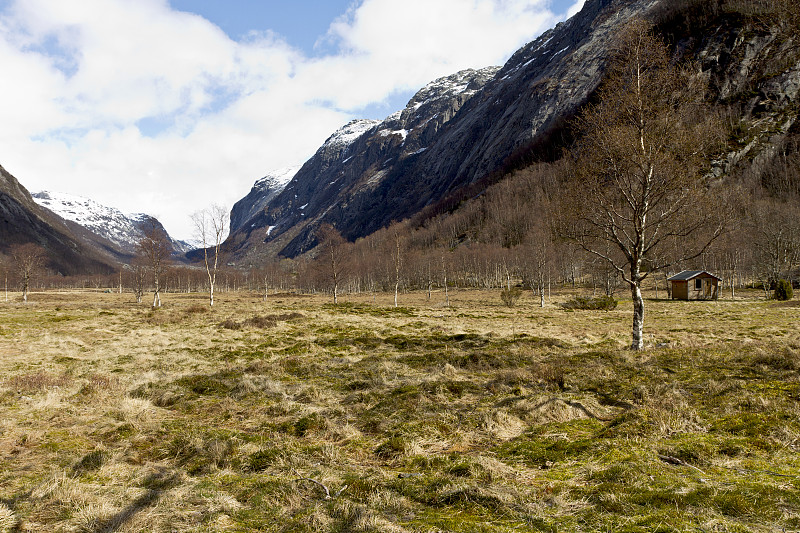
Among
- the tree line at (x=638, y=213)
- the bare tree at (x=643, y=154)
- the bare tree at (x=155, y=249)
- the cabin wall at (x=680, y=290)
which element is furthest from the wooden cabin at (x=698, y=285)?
the bare tree at (x=155, y=249)

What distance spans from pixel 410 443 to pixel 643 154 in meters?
16.0

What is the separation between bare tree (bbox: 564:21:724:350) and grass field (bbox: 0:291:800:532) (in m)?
5.57

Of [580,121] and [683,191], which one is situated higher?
[580,121]

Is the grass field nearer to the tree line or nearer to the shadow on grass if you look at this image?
the shadow on grass

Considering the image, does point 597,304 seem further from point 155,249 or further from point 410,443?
point 155,249

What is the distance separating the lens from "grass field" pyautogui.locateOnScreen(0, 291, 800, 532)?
13.8 feet

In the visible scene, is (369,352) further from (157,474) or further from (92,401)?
(157,474)

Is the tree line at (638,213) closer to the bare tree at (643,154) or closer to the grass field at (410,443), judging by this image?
the bare tree at (643,154)

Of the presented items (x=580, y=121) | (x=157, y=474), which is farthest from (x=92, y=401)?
(x=580, y=121)

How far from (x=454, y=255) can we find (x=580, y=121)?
112m

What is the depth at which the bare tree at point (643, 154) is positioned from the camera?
1605 centimetres

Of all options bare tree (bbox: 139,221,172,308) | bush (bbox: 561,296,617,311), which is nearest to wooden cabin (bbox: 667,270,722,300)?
bush (bbox: 561,296,617,311)

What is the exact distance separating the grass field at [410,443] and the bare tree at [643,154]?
557 centimetres

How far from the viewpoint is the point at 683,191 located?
16.6m
